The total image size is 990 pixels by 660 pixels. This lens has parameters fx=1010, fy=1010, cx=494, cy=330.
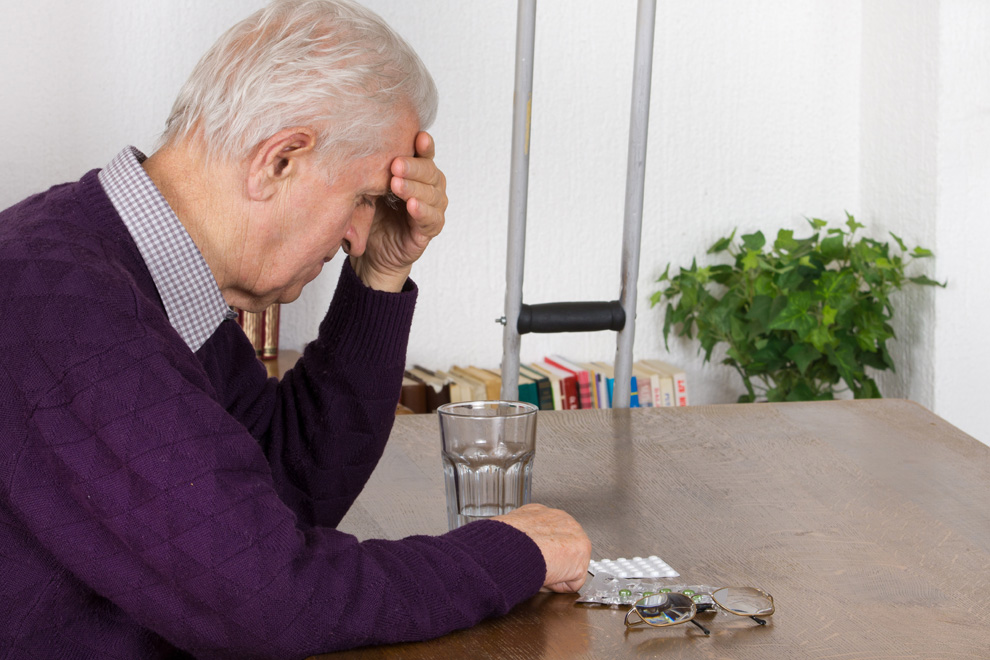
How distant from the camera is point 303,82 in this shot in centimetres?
86

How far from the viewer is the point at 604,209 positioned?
2.88 meters

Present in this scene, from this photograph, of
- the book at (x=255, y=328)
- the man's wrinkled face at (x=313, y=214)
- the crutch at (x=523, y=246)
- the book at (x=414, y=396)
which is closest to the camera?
the man's wrinkled face at (x=313, y=214)

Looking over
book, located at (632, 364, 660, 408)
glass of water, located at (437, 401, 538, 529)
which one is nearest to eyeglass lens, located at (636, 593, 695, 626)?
glass of water, located at (437, 401, 538, 529)

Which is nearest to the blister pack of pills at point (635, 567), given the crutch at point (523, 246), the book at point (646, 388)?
the crutch at point (523, 246)

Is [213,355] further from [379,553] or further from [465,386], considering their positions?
[465,386]

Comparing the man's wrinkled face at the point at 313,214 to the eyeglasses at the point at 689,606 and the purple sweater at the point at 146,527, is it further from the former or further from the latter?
the eyeglasses at the point at 689,606

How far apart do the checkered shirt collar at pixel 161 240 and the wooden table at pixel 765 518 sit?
0.29 metres

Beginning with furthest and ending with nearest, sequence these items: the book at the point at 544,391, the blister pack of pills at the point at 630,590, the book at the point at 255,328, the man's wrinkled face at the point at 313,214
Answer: the book at the point at 544,391, the book at the point at 255,328, the man's wrinkled face at the point at 313,214, the blister pack of pills at the point at 630,590

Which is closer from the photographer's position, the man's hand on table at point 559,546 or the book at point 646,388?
the man's hand on table at point 559,546

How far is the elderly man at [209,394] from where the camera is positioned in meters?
0.68

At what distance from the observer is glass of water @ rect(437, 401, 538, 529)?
93cm

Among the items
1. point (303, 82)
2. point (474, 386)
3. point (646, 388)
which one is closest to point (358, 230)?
point (303, 82)

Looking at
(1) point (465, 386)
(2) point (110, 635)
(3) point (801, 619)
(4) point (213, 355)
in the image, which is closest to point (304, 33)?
(4) point (213, 355)

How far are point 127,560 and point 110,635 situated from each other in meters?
0.13
